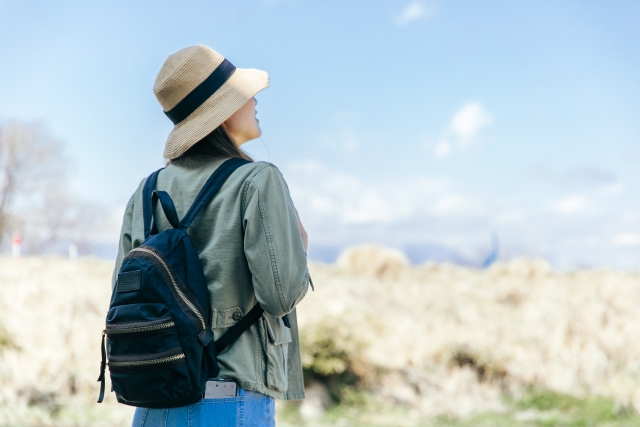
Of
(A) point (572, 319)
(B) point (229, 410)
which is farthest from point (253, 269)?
(A) point (572, 319)

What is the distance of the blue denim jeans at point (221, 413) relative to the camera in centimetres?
190

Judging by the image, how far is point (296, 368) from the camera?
7.32ft

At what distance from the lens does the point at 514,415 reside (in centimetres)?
593

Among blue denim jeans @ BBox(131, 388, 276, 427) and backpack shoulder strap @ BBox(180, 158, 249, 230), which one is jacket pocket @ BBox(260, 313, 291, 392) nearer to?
blue denim jeans @ BBox(131, 388, 276, 427)

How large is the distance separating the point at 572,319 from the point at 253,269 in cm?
672

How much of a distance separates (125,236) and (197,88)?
24.2 inches

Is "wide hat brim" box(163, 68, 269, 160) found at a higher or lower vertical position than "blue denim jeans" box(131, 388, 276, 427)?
higher

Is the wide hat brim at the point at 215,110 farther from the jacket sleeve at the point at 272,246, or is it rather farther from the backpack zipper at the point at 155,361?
the backpack zipper at the point at 155,361

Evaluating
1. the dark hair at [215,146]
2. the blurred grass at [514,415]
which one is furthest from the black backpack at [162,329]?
the blurred grass at [514,415]

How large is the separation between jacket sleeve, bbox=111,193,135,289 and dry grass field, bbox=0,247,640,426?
337 cm

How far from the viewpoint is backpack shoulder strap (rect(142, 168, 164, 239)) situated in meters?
2.17

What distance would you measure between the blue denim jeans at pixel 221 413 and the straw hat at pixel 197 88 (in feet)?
2.83

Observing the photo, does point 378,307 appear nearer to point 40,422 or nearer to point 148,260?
point 40,422

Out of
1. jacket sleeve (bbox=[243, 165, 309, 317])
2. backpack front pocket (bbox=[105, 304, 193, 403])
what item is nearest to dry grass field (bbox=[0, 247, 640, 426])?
backpack front pocket (bbox=[105, 304, 193, 403])
